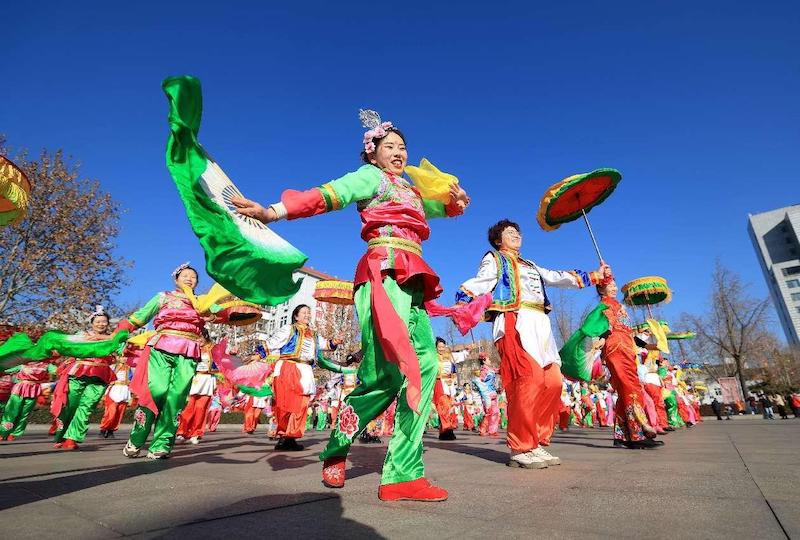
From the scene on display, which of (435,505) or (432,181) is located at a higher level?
(432,181)

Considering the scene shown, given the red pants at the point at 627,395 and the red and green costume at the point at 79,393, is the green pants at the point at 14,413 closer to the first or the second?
the red and green costume at the point at 79,393

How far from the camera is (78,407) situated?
7.43 m

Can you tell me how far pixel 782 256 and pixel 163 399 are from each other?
10535cm

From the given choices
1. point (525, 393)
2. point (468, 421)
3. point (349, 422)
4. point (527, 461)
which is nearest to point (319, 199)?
point (349, 422)

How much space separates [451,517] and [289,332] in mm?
5327

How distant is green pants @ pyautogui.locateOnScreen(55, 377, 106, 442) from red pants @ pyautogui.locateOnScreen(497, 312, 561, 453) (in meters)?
6.98

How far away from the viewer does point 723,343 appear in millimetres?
29078

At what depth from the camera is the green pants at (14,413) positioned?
9273mm

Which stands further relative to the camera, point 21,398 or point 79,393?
point 21,398

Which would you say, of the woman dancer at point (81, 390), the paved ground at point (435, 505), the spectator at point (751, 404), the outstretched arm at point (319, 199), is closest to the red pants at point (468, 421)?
the woman dancer at point (81, 390)

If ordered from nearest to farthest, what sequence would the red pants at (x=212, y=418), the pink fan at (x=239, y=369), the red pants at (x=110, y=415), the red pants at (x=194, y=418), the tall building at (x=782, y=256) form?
the pink fan at (x=239, y=369), the red pants at (x=194, y=418), the red pants at (x=110, y=415), the red pants at (x=212, y=418), the tall building at (x=782, y=256)

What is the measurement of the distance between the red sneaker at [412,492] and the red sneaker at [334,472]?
0.39 m

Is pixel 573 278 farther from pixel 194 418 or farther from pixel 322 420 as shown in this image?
pixel 322 420

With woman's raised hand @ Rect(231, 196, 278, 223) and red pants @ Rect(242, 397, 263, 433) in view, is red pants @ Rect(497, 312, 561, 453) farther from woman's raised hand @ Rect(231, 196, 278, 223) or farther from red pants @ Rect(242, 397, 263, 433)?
red pants @ Rect(242, 397, 263, 433)
